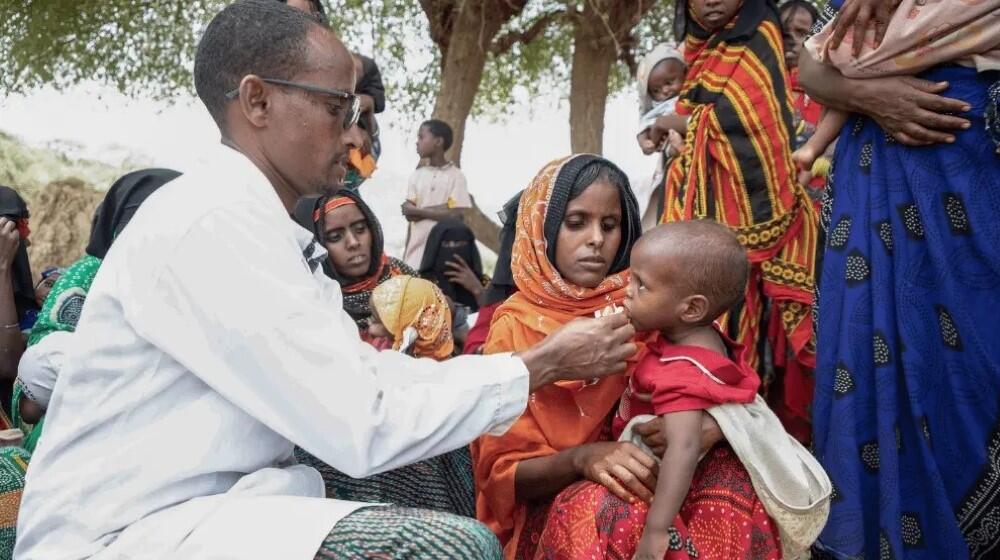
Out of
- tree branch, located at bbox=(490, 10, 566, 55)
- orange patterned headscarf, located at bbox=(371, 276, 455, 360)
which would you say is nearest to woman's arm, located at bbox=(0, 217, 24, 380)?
orange patterned headscarf, located at bbox=(371, 276, 455, 360)

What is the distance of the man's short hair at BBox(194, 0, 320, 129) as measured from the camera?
226cm

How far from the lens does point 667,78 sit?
5.26 meters

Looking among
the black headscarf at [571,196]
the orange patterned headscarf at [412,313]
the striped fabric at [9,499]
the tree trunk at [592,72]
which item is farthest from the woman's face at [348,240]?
the tree trunk at [592,72]

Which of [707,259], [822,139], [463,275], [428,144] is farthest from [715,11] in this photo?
[428,144]

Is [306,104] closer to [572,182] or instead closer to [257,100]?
[257,100]

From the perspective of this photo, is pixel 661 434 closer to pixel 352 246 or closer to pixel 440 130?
pixel 352 246

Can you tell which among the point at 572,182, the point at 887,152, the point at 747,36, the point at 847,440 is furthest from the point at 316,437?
the point at 747,36

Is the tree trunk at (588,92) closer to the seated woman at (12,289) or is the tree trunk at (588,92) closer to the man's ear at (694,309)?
the seated woman at (12,289)

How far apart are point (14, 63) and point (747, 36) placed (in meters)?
9.72

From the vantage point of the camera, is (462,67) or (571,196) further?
(462,67)

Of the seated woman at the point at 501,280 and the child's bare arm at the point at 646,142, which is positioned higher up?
the child's bare arm at the point at 646,142

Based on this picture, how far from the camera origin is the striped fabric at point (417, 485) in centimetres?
303

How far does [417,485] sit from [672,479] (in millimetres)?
963

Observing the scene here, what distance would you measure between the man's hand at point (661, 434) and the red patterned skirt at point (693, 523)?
0.10 meters
